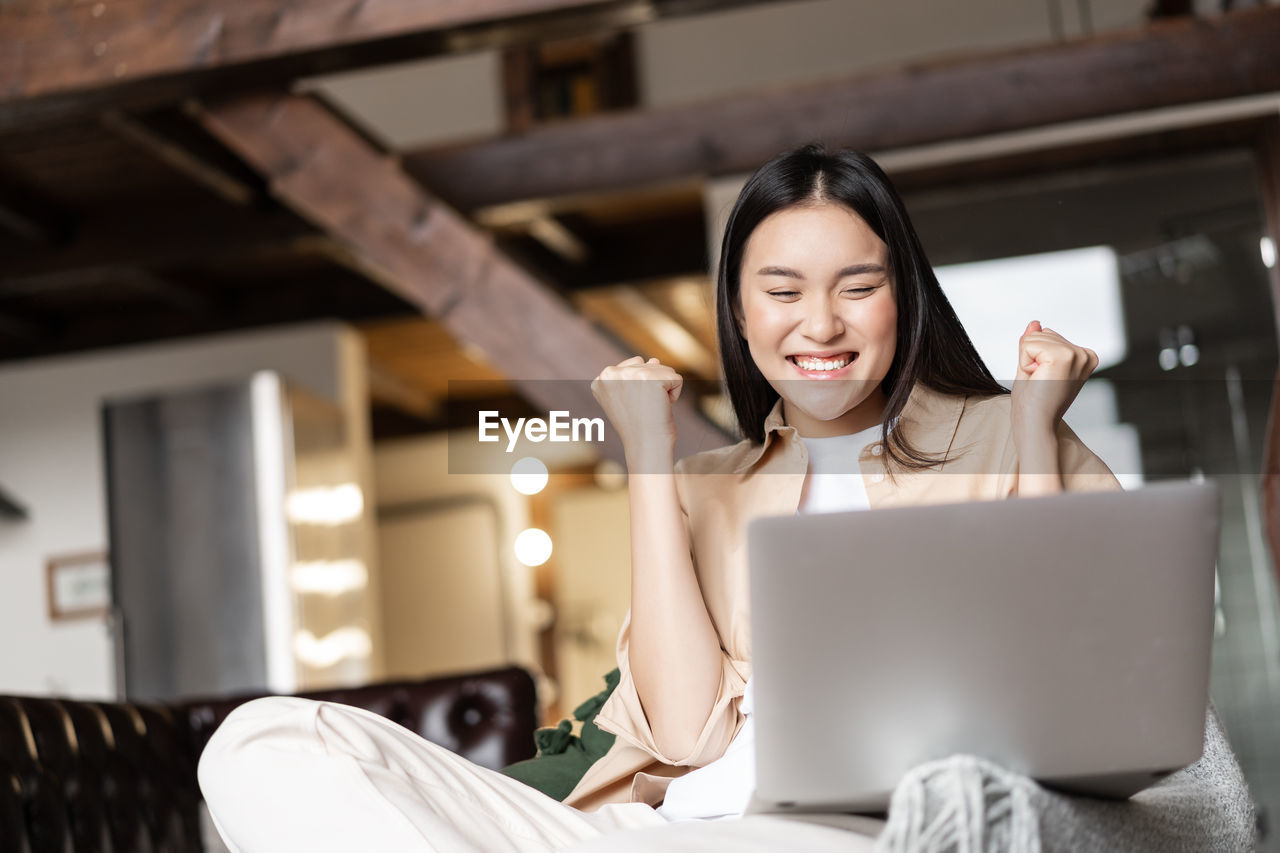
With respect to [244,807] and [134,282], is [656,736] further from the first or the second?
[134,282]

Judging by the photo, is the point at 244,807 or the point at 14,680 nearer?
the point at 244,807

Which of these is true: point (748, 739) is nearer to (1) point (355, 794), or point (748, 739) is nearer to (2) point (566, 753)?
(1) point (355, 794)

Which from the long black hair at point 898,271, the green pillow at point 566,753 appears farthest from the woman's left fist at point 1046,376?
the green pillow at point 566,753

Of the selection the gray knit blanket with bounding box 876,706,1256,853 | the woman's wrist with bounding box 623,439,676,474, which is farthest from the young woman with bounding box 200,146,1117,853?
the gray knit blanket with bounding box 876,706,1256,853

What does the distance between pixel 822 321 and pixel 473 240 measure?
2.21 m

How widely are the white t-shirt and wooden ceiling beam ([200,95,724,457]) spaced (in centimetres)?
186

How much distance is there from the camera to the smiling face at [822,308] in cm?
137

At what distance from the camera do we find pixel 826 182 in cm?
142

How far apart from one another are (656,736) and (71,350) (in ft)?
19.1

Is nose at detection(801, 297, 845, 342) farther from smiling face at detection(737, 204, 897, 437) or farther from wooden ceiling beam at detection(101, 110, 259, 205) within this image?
wooden ceiling beam at detection(101, 110, 259, 205)

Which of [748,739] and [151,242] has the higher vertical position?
[151,242]

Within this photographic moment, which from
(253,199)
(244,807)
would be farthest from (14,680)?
(244,807)

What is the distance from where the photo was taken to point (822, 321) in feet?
4.44

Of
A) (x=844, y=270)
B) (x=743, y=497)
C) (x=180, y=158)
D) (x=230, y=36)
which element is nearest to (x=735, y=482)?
(x=743, y=497)
